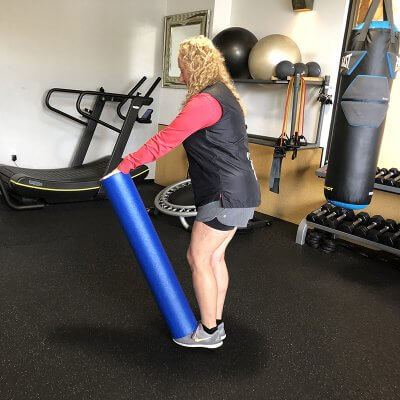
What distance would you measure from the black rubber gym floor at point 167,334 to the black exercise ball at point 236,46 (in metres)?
1.89

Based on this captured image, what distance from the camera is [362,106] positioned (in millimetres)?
2320

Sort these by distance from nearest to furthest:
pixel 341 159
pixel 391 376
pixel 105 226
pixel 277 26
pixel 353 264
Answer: pixel 391 376 → pixel 341 159 → pixel 353 264 → pixel 105 226 → pixel 277 26

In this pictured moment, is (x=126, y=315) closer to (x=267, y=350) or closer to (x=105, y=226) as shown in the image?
(x=267, y=350)

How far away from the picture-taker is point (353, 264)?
3.40 m

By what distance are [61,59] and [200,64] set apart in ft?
11.9

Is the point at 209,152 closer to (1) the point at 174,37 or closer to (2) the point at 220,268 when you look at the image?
(2) the point at 220,268

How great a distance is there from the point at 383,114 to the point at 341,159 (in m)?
0.35

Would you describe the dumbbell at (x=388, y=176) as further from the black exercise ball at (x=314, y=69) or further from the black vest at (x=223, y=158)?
the black vest at (x=223, y=158)

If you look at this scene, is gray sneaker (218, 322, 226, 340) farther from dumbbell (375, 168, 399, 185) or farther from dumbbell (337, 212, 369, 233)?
dumbbell (375, 168, 399, 185)

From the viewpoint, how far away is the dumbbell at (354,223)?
3395 millimetres

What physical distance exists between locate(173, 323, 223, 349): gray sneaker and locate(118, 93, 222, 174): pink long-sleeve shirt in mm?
907

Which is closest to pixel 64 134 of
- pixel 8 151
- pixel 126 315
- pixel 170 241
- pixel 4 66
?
pixel 8 151

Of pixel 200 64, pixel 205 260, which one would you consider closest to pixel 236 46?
pixel 200 64

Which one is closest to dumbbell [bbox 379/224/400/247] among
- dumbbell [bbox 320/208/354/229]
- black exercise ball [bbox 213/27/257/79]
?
dumbbell [bbox 320/208/354/229]
